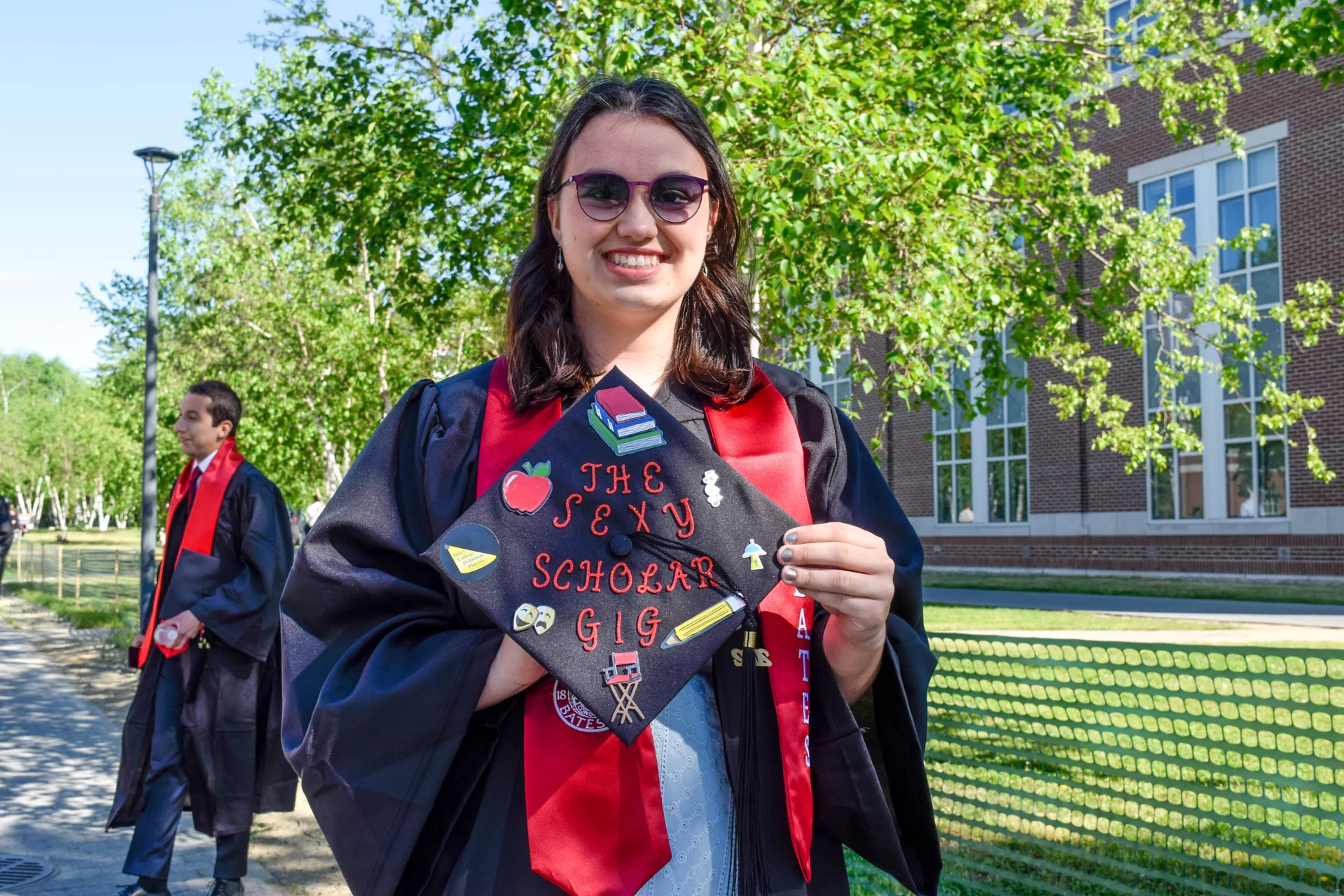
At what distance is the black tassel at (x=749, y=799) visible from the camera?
1.56 metres

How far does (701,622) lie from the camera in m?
1.50

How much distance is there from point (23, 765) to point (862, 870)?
610 cm

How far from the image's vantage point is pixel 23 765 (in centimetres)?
815

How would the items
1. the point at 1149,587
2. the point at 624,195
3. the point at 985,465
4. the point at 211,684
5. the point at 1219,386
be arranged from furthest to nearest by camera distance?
the point at 985,465 → the point at 1219,386 → the point at 1149,587 → the point at 211,684 → the point at 624,195

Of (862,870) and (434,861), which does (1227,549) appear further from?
(434,861)

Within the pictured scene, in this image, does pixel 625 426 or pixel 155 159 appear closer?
pixel 625 426

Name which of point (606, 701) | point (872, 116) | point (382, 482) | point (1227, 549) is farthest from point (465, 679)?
point (1227, 549)

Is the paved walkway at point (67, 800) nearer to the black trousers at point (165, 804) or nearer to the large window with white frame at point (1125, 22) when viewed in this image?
the black trousers at point (165, 804)

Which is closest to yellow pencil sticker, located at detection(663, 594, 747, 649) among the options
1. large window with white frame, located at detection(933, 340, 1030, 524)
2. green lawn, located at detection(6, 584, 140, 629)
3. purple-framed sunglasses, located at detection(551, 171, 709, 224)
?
purple-framed sunglasses, located at detection(551, 171, 709, 224)

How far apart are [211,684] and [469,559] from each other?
14.5ft

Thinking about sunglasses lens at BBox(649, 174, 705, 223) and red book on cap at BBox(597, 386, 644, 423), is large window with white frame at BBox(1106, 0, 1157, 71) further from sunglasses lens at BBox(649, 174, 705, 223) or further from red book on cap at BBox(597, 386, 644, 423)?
red book on cap at BBox(597, 386, 644, 423)

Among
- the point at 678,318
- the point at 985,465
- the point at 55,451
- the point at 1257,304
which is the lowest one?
the point at 678,318

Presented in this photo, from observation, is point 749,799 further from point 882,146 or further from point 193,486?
point 882,146

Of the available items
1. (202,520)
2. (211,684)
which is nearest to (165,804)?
(211,684)
